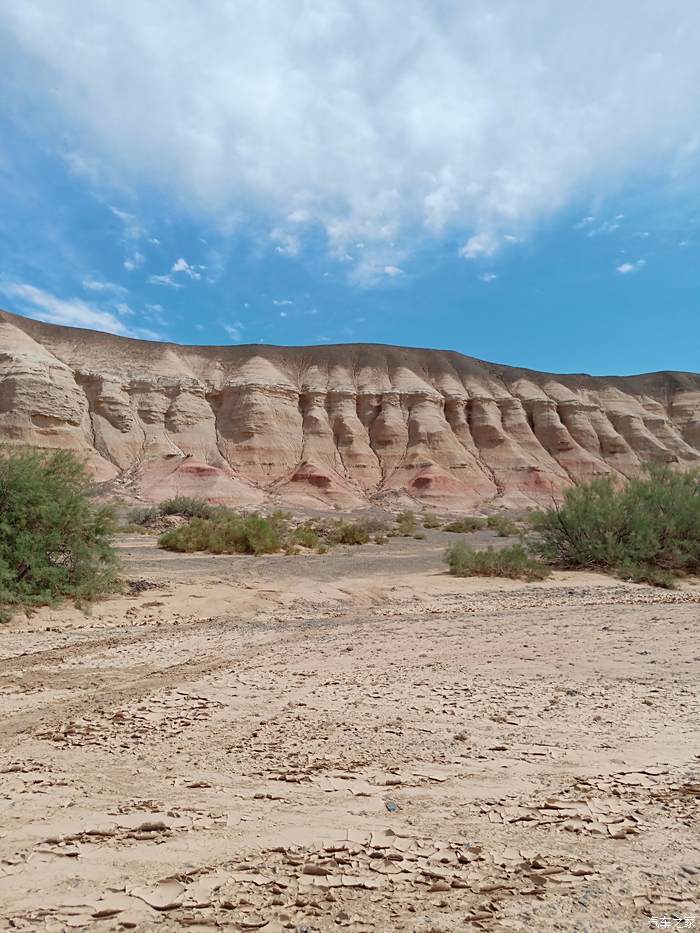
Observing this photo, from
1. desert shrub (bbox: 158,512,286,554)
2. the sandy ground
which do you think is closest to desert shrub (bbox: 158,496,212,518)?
desert shrub (bbox: 158,512,286,554)

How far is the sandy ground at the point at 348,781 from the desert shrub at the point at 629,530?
27.2ft

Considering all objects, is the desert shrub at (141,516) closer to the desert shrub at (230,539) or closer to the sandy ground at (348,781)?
the desert shrub at (230,539)

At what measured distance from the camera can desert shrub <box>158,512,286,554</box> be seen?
62.4 feet

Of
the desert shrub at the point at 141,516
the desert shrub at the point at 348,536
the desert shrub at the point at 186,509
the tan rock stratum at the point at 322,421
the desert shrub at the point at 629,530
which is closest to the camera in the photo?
the desert shrub at the point at 629,530

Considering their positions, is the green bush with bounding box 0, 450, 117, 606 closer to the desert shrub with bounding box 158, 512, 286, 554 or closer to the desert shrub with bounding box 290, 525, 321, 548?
the desert shrub with bounding box 158, 512, 286, 554

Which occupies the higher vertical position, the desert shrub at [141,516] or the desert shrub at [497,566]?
the desert shrub at [497,566]

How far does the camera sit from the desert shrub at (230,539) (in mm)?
19016

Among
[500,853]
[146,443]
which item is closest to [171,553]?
[500,853]

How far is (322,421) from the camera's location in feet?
197

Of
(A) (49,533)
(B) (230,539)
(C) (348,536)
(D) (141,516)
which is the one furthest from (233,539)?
(D) (141,516)

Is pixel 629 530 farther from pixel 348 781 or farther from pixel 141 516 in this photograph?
pixel 141 516

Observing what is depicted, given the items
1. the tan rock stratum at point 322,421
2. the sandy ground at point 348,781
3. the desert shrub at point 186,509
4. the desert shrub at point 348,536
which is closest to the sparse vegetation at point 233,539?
the desert shrub at point 348,536

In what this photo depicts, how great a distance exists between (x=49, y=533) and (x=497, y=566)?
421 inches

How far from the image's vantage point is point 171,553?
1870cm
